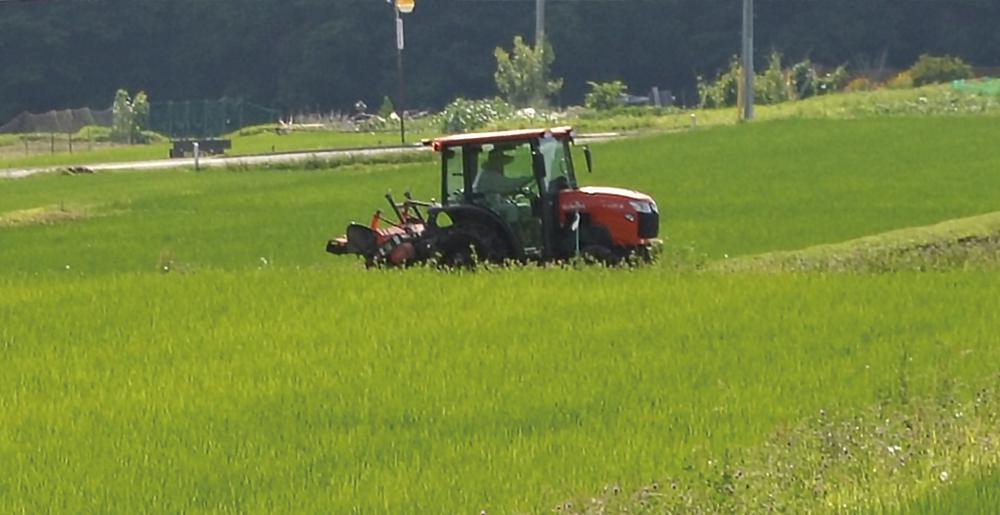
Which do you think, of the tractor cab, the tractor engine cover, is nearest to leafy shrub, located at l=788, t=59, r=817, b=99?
the tractor engine cover

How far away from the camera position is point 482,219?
56.4 ft

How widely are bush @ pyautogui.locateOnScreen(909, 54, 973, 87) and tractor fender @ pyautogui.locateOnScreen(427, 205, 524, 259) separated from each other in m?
61.1

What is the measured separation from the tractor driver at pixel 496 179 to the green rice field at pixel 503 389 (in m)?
1.65

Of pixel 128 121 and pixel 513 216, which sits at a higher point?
pixel 128 121

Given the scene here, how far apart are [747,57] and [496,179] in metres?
31.9

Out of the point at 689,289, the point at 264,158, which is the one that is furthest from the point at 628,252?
the point at 264,158

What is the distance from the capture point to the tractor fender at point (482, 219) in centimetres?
1714

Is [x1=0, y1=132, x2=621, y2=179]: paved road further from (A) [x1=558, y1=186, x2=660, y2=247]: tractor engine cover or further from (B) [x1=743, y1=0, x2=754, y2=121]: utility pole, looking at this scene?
(A) [x1=558, y1=186, x2=660, y2=247]: tractor engine cover

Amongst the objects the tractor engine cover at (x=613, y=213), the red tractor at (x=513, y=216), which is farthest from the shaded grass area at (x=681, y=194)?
the red tractor at (x=513, y=216)

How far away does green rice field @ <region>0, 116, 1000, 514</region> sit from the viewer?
7664 mm

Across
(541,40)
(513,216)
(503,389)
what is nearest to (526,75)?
(541,40)

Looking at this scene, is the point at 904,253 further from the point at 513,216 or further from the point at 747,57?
the point at 747,57

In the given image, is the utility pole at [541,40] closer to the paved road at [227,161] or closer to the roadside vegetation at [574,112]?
the roadside vegetation at [574,112]

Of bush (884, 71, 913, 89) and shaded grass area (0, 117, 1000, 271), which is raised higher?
bush (884, 71, 913, 89)
